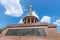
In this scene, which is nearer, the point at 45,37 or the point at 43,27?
the point at 45,37

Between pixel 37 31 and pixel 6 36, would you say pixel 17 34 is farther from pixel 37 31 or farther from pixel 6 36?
pixel 37 31

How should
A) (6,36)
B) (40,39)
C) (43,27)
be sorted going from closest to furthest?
(40,39)
(6,36)
(43,27)

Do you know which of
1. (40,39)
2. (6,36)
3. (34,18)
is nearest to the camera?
(40,39)

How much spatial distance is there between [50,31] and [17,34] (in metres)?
2.20

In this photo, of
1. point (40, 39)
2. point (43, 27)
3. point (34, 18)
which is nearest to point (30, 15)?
point (34, 18)

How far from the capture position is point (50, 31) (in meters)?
8.05

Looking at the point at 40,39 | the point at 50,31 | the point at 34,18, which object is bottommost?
the point at 40,39

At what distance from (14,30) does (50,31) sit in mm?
2511

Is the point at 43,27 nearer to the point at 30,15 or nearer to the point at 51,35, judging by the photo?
the point at 51,35

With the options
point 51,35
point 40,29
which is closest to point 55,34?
point 51,35

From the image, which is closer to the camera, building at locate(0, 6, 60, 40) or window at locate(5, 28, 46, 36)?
building at locate(0, 6, 60, 40)

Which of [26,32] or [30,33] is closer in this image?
[30,33]

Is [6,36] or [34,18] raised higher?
[34,18]

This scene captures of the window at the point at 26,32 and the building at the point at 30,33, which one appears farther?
the window at the point at 26,32
